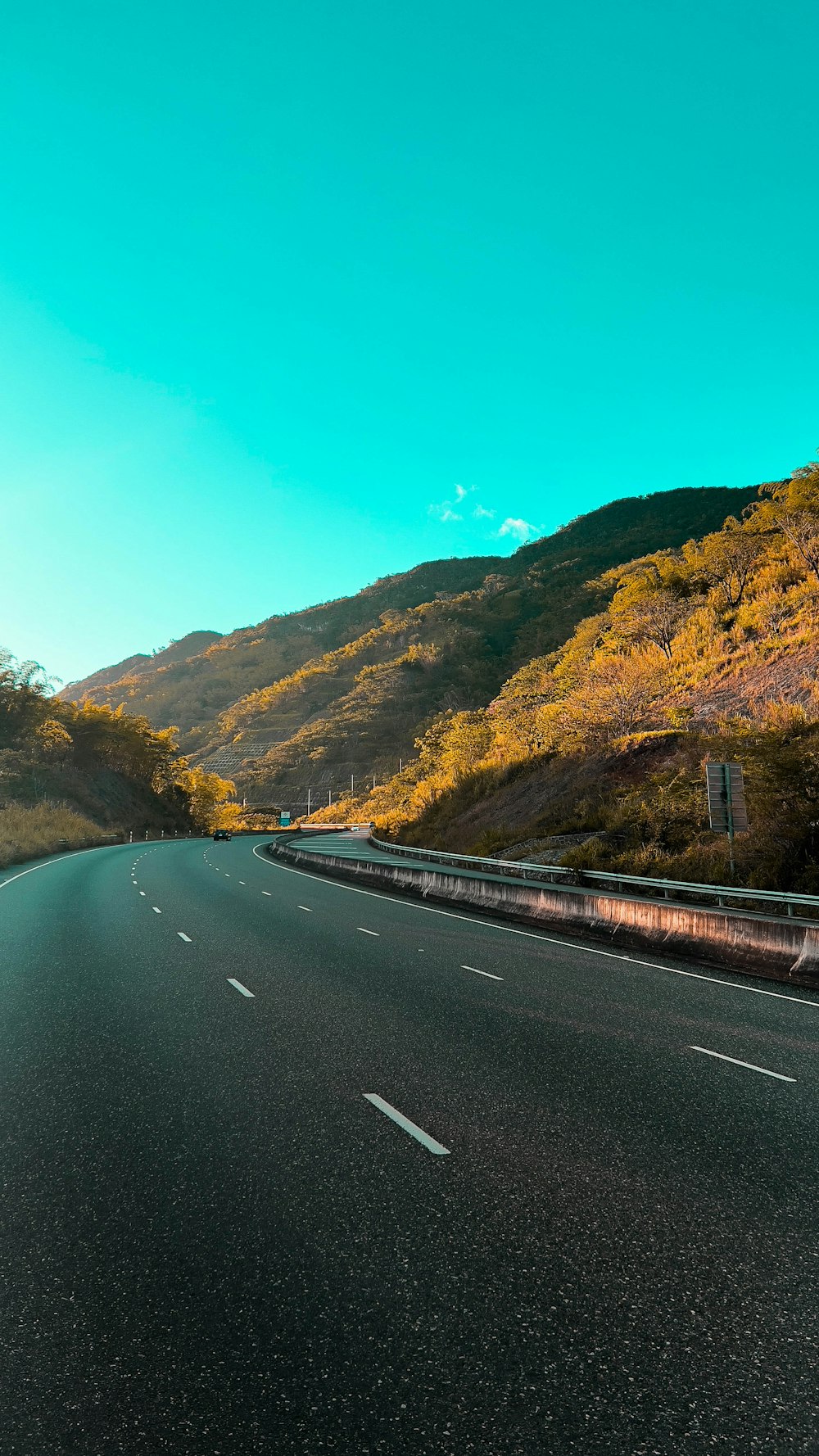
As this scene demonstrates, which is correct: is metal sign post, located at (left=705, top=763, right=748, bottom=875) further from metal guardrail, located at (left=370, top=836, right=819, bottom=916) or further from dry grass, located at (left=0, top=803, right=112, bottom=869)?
dry grass, located at (left=0, top=803, right=112, bottom=869)

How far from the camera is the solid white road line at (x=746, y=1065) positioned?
7.56 metres

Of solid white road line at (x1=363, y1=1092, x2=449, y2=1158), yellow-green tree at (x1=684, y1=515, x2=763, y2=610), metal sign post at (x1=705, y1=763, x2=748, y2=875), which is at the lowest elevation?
solid white road line at (x1=363, y1=1092, x2=449, y2=1158)

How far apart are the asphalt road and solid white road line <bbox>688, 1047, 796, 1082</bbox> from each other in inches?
3.5

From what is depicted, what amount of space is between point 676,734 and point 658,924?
18.2 meters

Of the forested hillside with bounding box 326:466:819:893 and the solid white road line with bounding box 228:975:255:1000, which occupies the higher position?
the forested hillside with bounding box 326:466:819:893

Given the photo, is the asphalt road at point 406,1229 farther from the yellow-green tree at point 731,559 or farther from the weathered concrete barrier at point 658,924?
the yellow-green tree at point 731,559

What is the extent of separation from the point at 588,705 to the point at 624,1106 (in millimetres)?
35906

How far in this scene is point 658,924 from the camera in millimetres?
15953

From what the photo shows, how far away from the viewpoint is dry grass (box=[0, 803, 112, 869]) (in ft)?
150

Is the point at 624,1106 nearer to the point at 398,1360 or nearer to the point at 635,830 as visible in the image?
the point at 398,1360

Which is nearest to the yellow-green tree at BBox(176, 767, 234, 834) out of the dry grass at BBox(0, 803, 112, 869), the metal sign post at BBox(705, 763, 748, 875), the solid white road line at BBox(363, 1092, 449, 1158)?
the dry grass at BBox(0, 803, 112, 869)

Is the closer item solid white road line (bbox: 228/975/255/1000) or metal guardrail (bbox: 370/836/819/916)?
solid white road line (bbox: 228/975/255/1000)

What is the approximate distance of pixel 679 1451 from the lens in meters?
2.94

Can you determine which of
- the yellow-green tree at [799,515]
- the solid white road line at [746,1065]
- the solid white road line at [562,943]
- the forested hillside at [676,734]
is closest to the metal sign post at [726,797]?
the forested hillside at [676,734]
